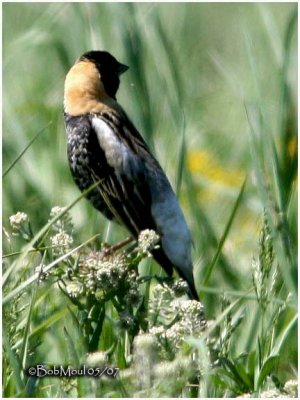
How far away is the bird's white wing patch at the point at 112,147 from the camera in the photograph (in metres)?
3.79

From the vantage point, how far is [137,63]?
11.9ft

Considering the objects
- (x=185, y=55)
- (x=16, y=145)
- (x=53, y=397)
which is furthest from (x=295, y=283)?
(x=185, y=55)

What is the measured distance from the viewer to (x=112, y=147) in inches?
150

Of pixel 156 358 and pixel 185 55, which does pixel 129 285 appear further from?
pixel 185 55

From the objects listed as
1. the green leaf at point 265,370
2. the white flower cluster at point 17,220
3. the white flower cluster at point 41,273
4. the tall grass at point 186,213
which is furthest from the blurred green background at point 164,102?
the green leaf at point 265,370

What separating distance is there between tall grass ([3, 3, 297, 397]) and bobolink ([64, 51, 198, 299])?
8 cm

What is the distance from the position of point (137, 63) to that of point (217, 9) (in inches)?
129

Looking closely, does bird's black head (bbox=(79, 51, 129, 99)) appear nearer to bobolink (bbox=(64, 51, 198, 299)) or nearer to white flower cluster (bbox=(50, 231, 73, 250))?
bobolink (bbox=(64, 51, 198, 299))

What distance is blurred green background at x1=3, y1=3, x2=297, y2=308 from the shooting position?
367cm

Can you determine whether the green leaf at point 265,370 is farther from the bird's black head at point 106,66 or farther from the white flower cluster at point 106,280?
the bird's black head at point 106,66

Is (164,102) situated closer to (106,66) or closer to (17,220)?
(106,66)

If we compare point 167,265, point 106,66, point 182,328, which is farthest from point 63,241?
point 106,66

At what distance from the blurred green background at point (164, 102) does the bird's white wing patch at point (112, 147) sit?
0.10 metres

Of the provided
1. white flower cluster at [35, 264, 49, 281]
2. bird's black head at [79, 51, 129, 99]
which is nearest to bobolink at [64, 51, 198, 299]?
bird's black head at [79, 51, 129, 99]
